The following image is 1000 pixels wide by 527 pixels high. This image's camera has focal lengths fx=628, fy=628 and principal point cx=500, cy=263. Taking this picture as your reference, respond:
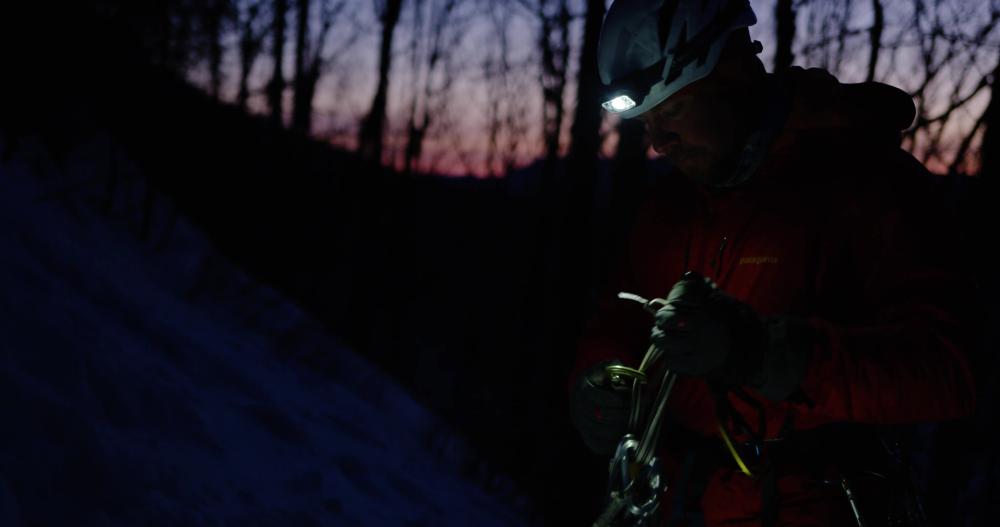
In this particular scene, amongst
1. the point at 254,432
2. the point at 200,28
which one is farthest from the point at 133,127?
the point at 254,432

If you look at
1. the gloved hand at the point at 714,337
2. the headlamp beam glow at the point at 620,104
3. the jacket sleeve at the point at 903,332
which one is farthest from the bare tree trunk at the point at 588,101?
the gloved hand at the point at 714,337

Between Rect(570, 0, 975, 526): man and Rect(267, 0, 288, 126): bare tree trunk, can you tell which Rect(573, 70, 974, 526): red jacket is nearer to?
Rect(570, 0, 975, 526): man

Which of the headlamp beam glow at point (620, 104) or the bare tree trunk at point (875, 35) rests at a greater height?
the bare tree trunk at point (875, 35)

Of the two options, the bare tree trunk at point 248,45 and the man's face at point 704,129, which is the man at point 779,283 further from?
the bare tree trunk at point 248,45

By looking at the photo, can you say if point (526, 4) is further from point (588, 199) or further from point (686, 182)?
point (686, 182)

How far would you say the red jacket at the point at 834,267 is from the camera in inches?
55.6

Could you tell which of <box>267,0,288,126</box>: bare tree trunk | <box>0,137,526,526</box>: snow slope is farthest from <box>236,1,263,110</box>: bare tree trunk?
<box>0,137,526,526</box>: snow slope

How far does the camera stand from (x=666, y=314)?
1.50 meters

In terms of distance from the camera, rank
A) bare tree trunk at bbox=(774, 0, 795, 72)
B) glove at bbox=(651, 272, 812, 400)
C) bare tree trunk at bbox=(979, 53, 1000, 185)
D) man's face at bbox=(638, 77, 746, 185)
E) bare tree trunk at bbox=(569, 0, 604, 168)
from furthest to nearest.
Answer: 1. bare tree trunk at bbox=(774, 0, 795, 72)
2. bare tree trunk at bbox=(569, 0, 604, 168)
3. bare tree trunk at bbox=(979, 53, 1000, 185)
4. man's face at bbox=(638, 77, 746, 185)
5. glove at bbox=(651, 272, 812, 400)

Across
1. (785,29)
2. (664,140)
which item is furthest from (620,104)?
(785,29)

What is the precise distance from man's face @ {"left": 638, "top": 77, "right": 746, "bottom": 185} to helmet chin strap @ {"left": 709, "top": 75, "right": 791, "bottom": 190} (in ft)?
0.13

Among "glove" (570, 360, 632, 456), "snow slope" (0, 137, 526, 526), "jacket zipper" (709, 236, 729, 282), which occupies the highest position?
"jacket zipper" (709, 236, 729, 282)

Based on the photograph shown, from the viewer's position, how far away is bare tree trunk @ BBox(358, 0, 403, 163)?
534 inches

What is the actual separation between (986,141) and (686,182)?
451 centimetres
